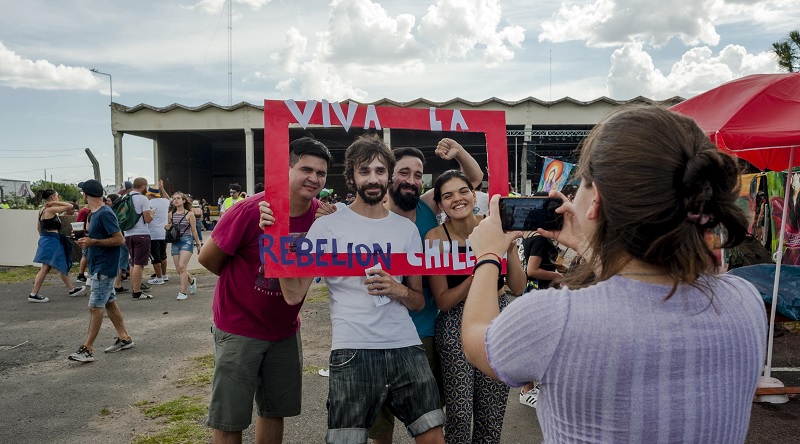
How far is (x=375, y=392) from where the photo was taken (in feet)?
7.57

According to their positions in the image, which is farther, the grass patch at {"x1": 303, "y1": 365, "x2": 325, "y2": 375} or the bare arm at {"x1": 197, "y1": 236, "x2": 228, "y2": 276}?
the grass patch at {"x1": 303, "y1": 365, "x2": 325, "y2": 375}

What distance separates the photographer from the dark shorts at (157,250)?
10.0 metres

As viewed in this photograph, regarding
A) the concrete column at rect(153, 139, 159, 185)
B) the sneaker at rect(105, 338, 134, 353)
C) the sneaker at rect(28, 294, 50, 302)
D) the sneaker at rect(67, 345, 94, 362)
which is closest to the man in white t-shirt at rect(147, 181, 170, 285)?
the sneaker at rect(28, 294, 50, 302)

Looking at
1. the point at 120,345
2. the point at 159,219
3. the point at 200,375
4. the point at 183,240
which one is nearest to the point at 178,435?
the point at 200,375

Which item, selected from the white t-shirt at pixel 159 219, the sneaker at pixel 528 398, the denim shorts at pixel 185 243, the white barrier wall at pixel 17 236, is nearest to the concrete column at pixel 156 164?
the white barrier wall at pixel 17 236

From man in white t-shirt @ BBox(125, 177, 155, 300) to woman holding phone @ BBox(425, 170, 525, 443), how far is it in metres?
7.55

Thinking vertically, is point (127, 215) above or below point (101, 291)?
above

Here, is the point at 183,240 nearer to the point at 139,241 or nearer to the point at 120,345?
the point at 139,241

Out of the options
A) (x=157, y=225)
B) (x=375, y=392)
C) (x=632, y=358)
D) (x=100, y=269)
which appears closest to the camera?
(x=632, y=358)

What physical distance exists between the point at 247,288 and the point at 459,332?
116cm

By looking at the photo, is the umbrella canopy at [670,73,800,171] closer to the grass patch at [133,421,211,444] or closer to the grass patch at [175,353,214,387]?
the grass patch at [133,421,211,444]

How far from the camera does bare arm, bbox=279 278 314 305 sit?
2529 mm

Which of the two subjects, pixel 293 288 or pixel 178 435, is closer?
pixel 293 288

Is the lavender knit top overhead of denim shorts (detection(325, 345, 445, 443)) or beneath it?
overhead
